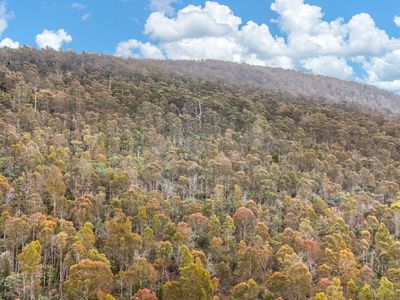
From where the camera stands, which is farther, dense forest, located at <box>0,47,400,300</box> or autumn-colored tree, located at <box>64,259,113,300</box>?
dense forest, located at <box>0,47,400,300</box>

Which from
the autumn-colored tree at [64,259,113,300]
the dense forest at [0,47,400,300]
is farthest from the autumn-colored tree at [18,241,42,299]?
the autumn-colored tree at [64,259,113,300]

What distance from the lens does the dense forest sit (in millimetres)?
45844

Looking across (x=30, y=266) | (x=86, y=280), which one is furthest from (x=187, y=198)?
(x=30, y=266)

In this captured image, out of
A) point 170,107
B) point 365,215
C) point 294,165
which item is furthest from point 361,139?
point 170,107

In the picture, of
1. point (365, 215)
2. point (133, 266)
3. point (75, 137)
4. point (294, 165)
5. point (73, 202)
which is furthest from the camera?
point (294, 165)

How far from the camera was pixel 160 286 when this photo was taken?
48688mm

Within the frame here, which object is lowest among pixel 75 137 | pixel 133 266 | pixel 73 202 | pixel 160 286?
pixel 160 286

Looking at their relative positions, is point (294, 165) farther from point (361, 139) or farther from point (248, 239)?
point (248, 239)

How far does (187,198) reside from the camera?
219ft

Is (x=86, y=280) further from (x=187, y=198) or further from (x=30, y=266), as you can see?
(x=187, y=198)

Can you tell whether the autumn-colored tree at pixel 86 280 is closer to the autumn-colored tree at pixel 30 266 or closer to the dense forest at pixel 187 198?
the dense forest at pixel 187 198

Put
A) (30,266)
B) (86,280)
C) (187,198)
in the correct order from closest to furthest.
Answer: (86,280), (30,266), (187,198)

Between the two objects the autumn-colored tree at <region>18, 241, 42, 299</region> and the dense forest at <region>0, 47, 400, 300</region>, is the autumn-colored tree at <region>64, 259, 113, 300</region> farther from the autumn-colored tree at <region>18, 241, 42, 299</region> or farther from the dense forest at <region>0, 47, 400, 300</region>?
the autumn-colored tree at <region>18, 241, 42, 299</region>

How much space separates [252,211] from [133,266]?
2120 centimetres
